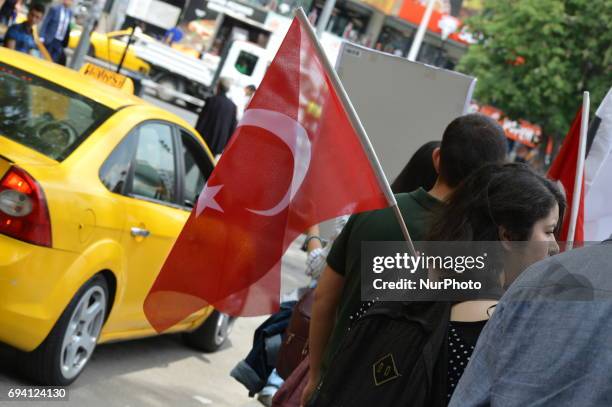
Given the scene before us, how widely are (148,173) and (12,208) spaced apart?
4.66ft

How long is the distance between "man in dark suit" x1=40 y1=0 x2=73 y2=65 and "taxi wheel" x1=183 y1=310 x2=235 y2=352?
1010 centimetres

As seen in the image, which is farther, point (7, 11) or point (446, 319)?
point (7, 11)

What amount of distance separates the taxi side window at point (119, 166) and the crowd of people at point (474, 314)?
1532mm

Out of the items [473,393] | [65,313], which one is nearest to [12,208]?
[65,313]

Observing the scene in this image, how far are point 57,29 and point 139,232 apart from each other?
38.6ft

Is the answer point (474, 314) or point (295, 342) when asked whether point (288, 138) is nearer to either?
point (474, 314)

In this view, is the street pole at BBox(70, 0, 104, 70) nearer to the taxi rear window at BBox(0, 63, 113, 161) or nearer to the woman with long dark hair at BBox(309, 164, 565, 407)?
the taxi rear window at BBox(0, 63, 113, 161)

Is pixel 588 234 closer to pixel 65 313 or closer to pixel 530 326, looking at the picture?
pixel 65 313

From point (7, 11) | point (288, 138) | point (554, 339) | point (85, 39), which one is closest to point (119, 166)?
point (288, 138)

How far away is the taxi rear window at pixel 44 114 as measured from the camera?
6004 mm

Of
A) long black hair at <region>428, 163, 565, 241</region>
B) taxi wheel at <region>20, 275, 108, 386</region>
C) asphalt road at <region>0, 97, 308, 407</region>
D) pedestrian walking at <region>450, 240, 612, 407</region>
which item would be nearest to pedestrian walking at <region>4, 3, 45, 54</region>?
asphalt road at <region>0, 97, 308, 407</region>

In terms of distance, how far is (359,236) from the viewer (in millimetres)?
3715

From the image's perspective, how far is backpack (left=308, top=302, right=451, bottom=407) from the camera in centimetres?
282

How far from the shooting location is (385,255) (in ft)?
10.8
